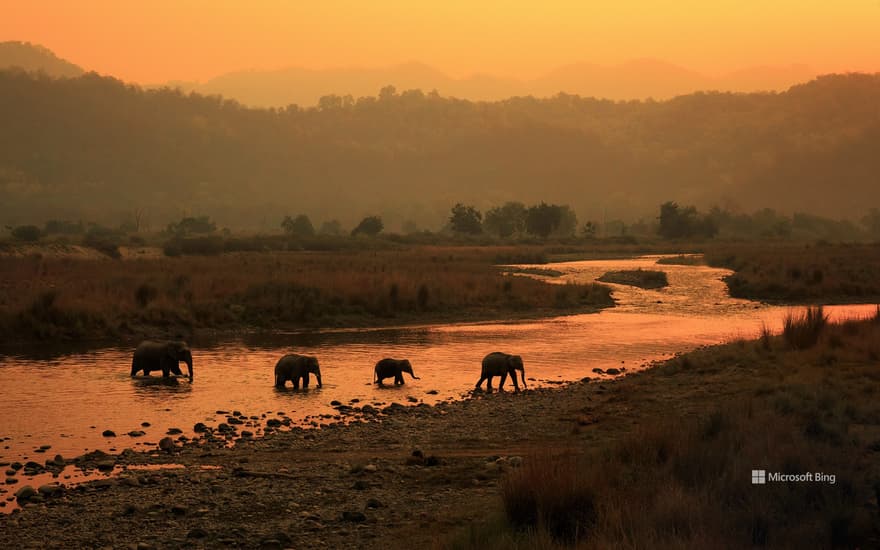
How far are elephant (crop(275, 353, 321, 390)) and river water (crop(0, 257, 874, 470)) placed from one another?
0.50 meters

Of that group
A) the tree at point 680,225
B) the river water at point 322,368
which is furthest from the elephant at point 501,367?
the tree at point 680,225

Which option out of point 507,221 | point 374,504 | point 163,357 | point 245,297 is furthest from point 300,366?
point 507,221

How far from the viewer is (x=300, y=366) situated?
2312 cm

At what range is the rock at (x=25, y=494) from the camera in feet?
41.6

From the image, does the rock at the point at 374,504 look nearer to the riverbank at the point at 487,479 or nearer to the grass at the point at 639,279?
the riverbank at the point at 487,479

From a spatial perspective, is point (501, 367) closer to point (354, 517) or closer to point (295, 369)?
point (295, 369)

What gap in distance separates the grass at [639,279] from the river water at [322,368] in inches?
525

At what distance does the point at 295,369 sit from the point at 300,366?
155 mm

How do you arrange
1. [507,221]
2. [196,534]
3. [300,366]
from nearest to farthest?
[196,534]
[300,366]
[507,221]

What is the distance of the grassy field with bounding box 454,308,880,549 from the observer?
8.81m

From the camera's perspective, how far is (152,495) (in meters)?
12.8

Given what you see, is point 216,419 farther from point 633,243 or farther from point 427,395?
point 633,243

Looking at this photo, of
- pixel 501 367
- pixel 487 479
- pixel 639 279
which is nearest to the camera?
pixel 487 479

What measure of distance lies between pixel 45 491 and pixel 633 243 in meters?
129
